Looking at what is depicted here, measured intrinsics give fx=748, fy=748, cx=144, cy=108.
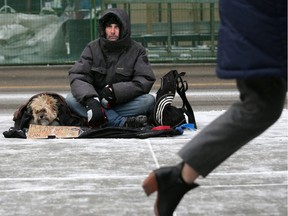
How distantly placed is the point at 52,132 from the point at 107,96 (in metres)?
0.66

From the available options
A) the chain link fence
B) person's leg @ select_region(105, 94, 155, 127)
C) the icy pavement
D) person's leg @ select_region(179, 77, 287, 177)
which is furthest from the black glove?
the chain link fence

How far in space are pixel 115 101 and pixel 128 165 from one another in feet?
6.15

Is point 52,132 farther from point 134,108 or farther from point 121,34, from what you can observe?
point 121,34

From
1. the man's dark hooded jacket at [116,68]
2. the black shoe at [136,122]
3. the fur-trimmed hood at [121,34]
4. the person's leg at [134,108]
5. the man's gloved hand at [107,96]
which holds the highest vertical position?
the fur-trimmed hood at [121,34]

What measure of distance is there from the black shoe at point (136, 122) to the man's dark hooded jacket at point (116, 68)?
19cm

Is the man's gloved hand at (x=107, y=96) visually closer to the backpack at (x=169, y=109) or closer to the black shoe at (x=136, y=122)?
the black shoe at (x=136, y=122)

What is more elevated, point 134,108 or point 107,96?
point 107,96

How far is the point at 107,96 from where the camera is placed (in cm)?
696

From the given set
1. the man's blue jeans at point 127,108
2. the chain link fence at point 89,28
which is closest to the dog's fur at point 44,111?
the man's blue jeans at point 127,108

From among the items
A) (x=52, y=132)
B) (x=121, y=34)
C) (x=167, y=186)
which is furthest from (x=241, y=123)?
(x=121, y=34)

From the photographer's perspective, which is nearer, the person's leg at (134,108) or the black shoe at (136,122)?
the black shoe at (136,122)

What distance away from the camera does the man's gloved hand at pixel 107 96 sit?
22.7ft

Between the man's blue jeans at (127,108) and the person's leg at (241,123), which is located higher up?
the person's leg at (241,123)

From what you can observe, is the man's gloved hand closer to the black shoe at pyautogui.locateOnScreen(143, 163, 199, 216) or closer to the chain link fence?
the black shoe at pyautogui.locateOnScreen(143, 163, 199, 216)
